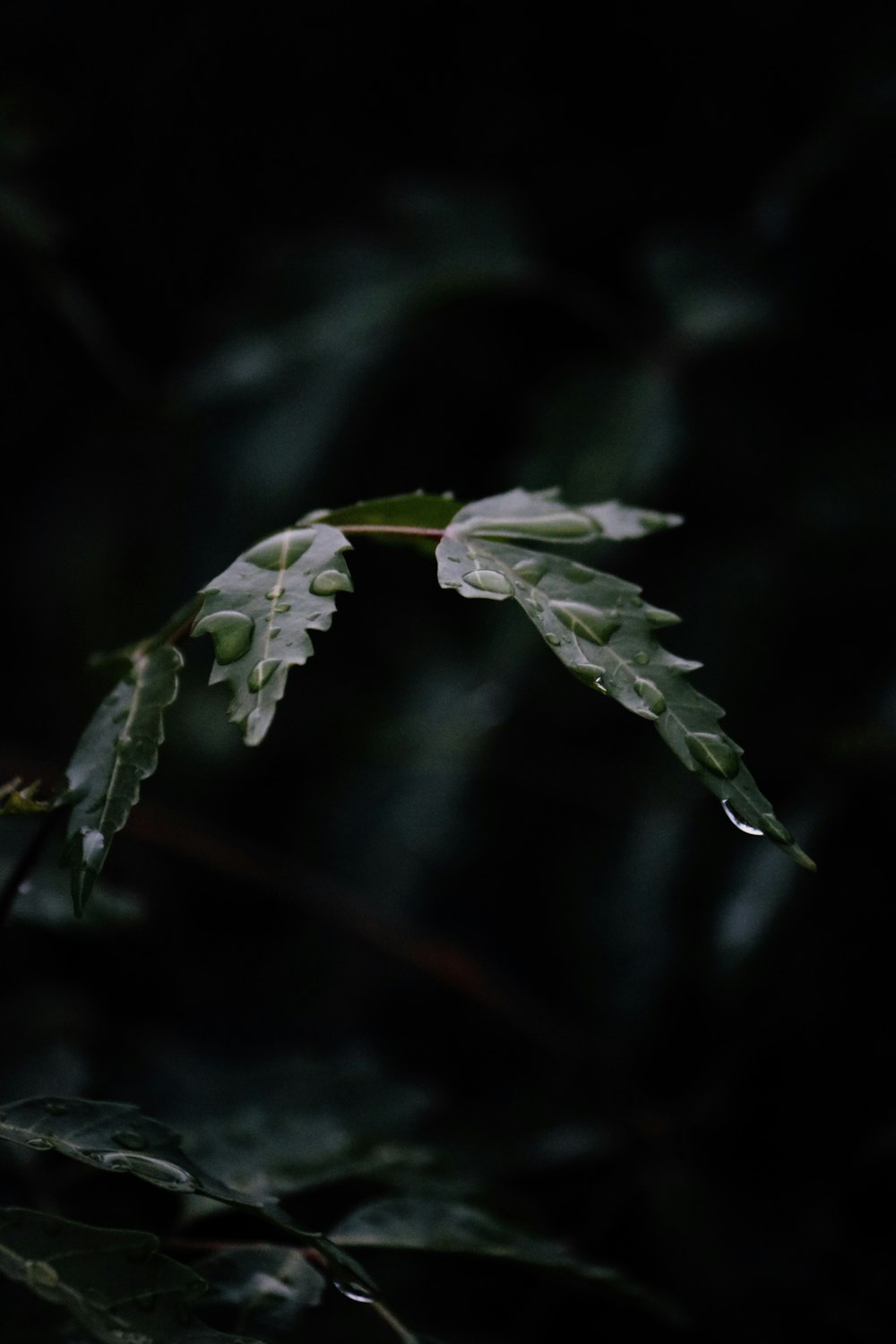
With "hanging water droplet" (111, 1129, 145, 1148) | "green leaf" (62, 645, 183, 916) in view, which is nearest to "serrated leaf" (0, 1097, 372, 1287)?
"hanging water droplet" (111, 1129, 145, 1148)

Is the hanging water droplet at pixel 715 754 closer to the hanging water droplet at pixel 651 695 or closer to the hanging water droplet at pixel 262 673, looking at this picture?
the hanging water droplet at pixel 651 695

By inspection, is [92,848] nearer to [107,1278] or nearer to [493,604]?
[107,1278]

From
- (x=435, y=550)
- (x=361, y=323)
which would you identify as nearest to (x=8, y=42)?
(x=361, y=323)

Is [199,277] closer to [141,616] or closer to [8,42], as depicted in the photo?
[8,42]

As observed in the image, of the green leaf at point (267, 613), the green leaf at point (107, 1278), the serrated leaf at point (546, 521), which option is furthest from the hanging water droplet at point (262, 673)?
the green leaf at point (107, 1278)

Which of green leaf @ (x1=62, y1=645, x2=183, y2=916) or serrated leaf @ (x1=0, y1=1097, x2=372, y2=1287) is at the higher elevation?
green leaf @ (x1=62, y1=645, x2=183, y2=916)

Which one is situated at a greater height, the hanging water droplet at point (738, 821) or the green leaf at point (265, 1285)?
the hanging water droplet at point (738, 821)

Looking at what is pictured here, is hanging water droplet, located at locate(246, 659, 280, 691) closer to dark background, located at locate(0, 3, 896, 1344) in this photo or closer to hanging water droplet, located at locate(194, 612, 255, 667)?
hanging water droplet, located at locate(194, 612, 255, 667)
